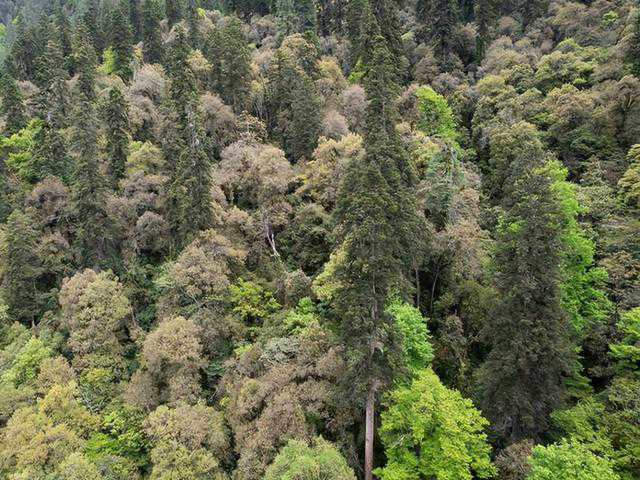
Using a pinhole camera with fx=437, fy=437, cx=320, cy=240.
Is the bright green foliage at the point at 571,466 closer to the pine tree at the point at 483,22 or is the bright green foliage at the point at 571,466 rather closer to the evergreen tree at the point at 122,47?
the pine tree at the point at 483,22

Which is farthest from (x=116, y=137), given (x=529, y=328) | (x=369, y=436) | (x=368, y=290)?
(x=529, y=328)

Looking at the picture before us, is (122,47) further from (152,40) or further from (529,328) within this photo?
(529,328)

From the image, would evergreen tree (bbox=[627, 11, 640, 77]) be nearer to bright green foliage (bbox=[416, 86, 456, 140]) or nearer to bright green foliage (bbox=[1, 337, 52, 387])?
bright green foliage (bbox=[416, 86, 456, 140])

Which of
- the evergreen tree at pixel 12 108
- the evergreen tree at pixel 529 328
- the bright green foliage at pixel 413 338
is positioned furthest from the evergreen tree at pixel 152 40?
the evergreen tree at pixel 529 328

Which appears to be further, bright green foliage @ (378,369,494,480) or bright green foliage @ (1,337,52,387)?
bright green foliage @ (1,337,52,387)

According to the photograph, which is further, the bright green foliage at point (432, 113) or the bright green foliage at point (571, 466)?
the bright green foliage at point (432, 113)

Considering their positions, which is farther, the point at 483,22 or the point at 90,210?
the point at 483,22

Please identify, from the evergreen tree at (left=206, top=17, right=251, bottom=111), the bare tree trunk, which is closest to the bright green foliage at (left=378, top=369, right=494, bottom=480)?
the bare tree trunk
